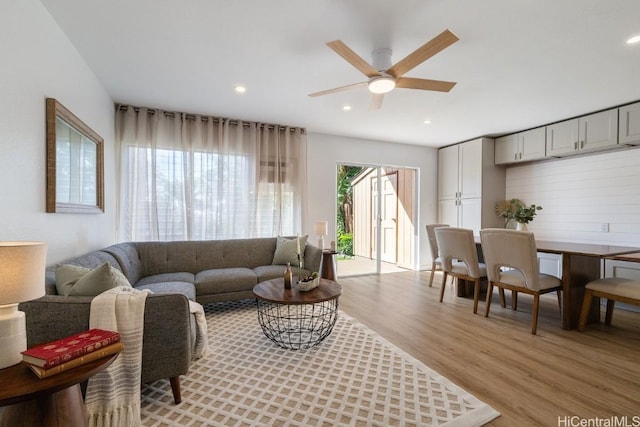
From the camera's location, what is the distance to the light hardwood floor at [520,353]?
1670mm

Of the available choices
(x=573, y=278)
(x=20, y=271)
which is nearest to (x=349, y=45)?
(x=20, y=271)

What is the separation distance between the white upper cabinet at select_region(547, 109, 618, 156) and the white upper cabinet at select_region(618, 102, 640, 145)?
0.17 ft

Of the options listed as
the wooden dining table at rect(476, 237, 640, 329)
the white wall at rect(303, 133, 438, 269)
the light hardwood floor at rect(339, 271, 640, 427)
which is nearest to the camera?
the light hardwood floor at rect(339, 271, 640, 427)

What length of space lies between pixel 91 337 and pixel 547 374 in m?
2.76

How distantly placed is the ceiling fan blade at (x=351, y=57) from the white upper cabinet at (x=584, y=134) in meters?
3.42

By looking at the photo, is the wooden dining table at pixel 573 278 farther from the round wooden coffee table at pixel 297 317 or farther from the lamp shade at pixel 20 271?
the lamp shade at pixel 20 271

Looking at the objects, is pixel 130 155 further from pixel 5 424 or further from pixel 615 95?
pixel 615 95

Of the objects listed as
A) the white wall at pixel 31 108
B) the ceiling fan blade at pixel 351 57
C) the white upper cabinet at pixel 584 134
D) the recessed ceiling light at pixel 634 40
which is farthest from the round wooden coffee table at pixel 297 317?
the white upper cabinet at pixel 584 134

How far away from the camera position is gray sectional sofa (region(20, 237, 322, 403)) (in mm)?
1429

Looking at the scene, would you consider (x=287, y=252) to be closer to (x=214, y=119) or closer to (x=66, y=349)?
(x=214, y=119)

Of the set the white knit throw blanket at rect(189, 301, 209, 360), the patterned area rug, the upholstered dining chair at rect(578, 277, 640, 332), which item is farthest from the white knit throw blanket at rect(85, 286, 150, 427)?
the upholstered dining chair at rect(578, 277, 640, 332)

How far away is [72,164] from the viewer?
2.24m

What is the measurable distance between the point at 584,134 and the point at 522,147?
0.80m

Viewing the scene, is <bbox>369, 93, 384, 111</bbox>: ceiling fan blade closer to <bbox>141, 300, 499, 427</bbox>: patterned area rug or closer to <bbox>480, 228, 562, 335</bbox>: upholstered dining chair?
<bbox>480, 228, 562, 335</bbox>: upholstered dining chair
